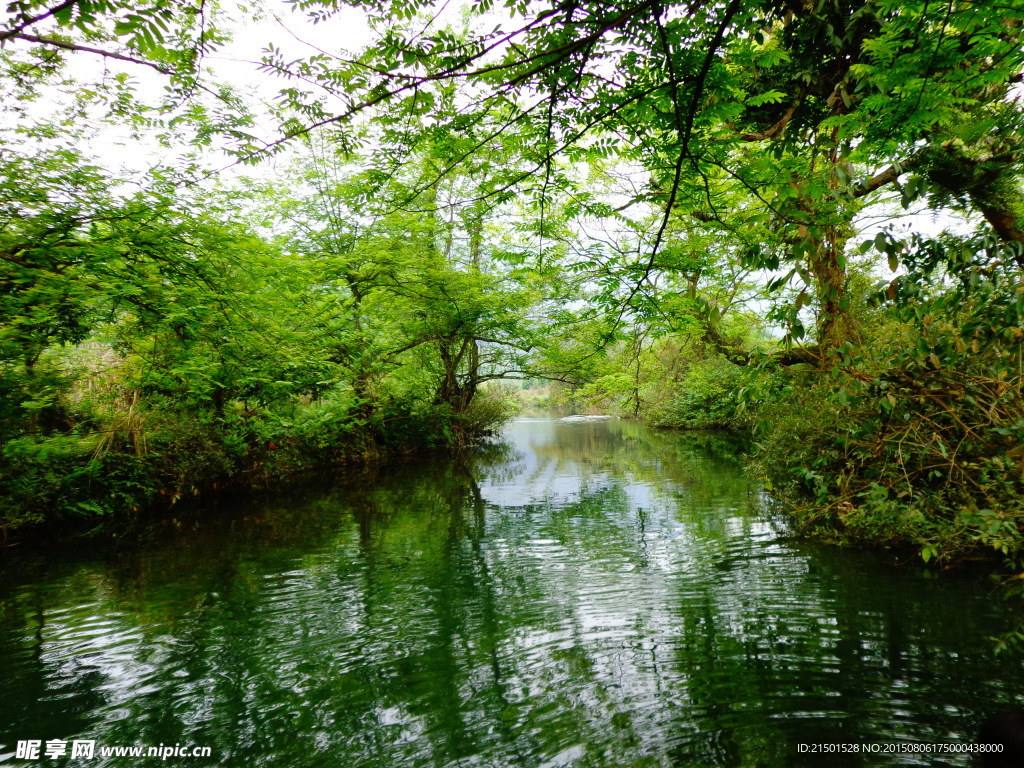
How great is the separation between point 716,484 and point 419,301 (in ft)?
28.7

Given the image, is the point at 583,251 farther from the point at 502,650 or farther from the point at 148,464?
the point at 148,464

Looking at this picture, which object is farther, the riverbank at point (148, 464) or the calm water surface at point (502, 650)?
the riverbank at point (148, 464)

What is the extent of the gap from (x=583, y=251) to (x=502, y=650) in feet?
19.1

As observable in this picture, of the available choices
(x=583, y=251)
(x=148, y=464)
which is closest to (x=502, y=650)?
(x=583, y=251)

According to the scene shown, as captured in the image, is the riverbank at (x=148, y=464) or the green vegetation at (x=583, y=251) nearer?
the green vegetation at (x=583, y=251)

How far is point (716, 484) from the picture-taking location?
9.97 meters

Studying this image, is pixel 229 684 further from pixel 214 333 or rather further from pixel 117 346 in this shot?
pixel 117 346

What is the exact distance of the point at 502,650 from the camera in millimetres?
3895

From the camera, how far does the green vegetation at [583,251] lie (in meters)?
2.47

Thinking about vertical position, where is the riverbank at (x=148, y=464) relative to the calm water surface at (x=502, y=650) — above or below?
above

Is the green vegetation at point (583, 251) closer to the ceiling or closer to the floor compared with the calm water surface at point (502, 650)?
closer to the ceiling

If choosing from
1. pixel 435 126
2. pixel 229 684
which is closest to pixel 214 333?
pixel 229 684

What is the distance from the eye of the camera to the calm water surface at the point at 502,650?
2889mm

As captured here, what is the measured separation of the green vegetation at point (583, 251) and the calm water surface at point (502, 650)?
1155 millimetres
